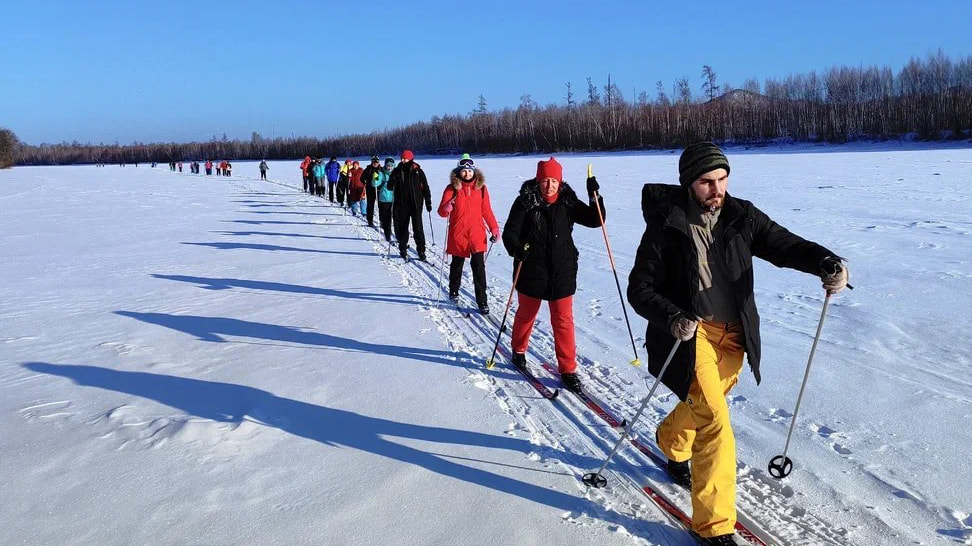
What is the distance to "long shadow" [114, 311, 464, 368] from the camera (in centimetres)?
540

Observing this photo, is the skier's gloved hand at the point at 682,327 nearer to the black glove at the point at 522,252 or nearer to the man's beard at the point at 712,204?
the man's beard at the point at 712,204

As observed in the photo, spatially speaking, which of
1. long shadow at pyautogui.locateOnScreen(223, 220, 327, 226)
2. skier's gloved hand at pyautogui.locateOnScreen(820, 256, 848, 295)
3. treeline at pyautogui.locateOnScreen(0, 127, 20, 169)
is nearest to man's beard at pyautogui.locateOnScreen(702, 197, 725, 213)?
skier's gloved hand at pyautogui.locateOnScreen(820, 256, 848, 295)

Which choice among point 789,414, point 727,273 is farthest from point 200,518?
point 789,414

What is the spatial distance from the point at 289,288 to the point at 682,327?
6650 mm

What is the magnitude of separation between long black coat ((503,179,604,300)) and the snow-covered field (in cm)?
75

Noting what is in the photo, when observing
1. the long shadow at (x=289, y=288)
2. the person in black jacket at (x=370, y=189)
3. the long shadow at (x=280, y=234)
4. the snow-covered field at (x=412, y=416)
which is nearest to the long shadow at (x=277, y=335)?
the snow-covered field at (x=412, y=416)

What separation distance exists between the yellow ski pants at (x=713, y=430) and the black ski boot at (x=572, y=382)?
1.64 metres

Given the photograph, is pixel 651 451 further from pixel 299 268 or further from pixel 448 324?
pixel 299 268

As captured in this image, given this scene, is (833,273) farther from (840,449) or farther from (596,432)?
(596,432)

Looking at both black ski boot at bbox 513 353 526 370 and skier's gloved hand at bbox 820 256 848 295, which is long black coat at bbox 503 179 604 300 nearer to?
black ski boot at bbox 513 353 526 370

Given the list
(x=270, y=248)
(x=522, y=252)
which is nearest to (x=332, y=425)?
(x=522, y=252)

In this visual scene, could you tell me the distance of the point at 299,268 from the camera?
9.77 metres

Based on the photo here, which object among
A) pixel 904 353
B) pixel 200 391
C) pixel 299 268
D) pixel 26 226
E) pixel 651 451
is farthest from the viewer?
pixel 26 226

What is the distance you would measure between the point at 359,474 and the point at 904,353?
4149 mm
